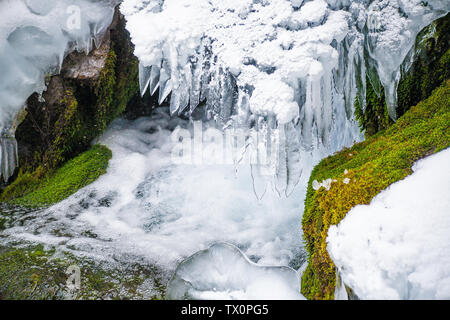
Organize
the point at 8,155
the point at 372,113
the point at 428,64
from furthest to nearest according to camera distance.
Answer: the point at 8,155 < the point at 372,113 < the point at 428,64

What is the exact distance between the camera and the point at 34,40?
Answer: 3.88 meters

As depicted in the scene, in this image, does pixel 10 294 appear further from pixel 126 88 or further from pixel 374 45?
pixel 374 45

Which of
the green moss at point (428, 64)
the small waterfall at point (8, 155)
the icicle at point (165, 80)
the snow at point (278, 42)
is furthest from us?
the small waterfall at point (8, 155)

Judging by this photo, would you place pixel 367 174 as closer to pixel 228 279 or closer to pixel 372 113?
pixel 228 279

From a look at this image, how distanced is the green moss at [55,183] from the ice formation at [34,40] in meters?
0.54

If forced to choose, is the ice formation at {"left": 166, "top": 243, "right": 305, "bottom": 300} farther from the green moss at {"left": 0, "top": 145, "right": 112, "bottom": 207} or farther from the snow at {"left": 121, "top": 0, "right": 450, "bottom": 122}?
the green moss at {"left": 0, "top": 145, "right": 112, "bottom": 207}

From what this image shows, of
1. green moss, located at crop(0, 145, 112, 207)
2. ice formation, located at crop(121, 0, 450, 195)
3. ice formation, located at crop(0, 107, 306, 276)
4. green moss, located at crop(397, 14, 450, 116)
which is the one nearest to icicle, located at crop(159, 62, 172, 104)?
ice formation, located at crop(121, 0, 450, 195)

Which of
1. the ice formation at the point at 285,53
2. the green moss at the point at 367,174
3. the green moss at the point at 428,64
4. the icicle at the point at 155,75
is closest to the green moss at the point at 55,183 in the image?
the icicle at the point at 155,75

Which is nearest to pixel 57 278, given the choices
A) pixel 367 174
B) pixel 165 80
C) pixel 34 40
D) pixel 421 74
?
pixel 165 80

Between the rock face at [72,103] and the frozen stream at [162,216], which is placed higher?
the rock face at [72,103]

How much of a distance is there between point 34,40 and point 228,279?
12.1 feet

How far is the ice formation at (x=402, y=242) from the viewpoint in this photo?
1.65 metres

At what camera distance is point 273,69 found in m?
2.98

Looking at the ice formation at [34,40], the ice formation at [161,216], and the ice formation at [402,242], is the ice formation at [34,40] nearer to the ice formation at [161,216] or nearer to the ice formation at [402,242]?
the ice formation at [161,216]
